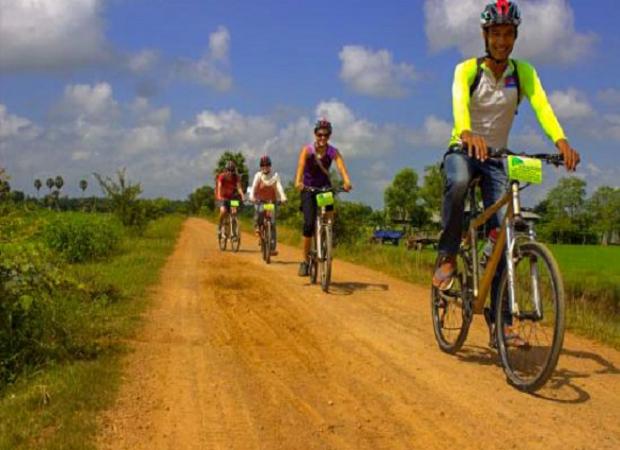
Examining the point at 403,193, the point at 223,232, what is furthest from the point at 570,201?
the point at 223,232

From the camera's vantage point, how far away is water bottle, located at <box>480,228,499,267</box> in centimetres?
519

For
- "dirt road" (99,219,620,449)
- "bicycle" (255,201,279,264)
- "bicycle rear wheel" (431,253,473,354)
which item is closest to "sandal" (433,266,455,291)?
"bicycle rear wheel" (431,253,473,354)

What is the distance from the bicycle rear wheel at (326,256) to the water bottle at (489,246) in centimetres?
432

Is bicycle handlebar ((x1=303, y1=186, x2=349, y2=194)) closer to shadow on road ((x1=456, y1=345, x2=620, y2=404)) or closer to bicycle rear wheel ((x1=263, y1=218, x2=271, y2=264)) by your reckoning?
bicycle rear wheel ((x1=263, y1=218, x2=271, y2=264))

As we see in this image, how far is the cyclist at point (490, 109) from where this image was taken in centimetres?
501

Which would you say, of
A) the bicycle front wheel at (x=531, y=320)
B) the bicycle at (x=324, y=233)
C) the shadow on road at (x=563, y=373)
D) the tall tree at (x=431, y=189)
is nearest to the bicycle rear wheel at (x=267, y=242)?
the bicycle at (x=324, y=233)

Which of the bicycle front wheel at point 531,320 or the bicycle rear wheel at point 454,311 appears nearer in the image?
the bicycle front wheel at point 531,320

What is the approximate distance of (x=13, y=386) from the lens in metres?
5.06

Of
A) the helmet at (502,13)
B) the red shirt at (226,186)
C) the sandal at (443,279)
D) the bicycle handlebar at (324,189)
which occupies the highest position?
the helmet at (502,13)

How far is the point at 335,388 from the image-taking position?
481 centimetres

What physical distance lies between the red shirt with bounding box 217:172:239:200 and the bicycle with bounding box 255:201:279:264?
8.58ft

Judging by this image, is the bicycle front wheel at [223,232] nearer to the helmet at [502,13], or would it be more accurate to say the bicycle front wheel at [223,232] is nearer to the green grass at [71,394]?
the green grass at [71,394]

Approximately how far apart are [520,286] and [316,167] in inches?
225

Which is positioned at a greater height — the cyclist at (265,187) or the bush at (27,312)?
the cyclist at (265,187)
